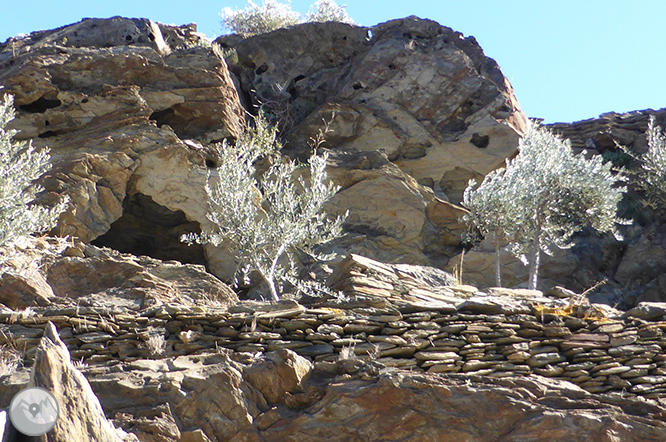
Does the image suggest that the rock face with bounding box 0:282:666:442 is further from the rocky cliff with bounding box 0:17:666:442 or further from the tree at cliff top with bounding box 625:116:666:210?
the tree at cliff top with bounding box 625:116:666:210

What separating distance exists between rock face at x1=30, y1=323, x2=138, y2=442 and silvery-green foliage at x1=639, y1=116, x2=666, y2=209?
19.1 meters

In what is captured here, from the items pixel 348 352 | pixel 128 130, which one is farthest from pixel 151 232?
pixel 348 352

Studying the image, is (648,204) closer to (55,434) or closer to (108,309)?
(108,309)

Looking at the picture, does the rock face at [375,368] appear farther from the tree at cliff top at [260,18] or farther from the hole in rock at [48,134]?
the tree at cliff top at [260,18]

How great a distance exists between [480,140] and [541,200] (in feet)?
13.4

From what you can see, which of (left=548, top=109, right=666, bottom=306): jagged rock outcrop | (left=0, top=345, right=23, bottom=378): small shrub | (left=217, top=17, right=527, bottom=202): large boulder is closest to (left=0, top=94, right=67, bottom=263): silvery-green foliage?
(left=0, top=345, right=23, bottom=378): small shrub

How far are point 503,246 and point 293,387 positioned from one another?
11676 mm

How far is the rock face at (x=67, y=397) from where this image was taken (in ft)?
12.5

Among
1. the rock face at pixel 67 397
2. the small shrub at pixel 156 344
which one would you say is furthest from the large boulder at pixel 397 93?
the rock face at pixel 67 397

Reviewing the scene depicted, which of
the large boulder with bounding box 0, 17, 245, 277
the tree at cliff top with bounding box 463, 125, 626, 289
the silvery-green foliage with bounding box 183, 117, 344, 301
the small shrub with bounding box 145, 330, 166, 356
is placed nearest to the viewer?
the small shrub with bounding box 145, 330, 166, 356

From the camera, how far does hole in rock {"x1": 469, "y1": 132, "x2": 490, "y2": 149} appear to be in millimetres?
18953

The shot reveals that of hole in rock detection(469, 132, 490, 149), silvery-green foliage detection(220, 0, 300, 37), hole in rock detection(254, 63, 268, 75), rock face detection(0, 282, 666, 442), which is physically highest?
silvery-green foliage detection(220, 0, 300, 37)
